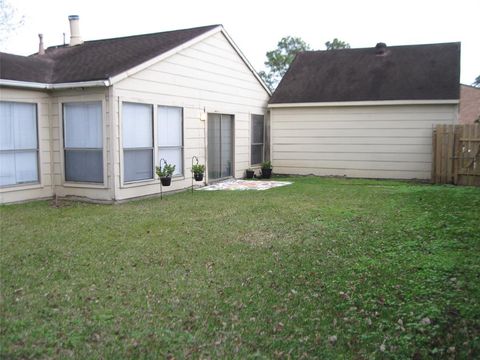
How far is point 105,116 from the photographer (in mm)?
9516

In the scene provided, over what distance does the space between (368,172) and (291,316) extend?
11.6m

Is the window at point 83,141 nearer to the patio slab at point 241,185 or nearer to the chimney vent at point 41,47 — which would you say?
the patio slab at point 241,185

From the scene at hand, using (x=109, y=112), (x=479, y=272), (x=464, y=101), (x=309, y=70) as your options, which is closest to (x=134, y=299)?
(x=479, y=272)

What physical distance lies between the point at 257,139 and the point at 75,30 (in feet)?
21.8

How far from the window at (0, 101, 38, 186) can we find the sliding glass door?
15.8 ft

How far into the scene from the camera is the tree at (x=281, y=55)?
39.4m

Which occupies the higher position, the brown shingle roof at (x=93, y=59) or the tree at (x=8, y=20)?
the tree at (x=8, y=20)

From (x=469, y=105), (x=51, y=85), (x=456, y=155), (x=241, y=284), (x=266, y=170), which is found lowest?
(x=241, y=284)

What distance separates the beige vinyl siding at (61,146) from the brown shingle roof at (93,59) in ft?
1.05

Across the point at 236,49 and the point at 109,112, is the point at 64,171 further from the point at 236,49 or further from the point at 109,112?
the point at 236,49

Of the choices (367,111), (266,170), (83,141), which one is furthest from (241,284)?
(367,111)

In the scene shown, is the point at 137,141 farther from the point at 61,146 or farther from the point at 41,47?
the point at 41,47

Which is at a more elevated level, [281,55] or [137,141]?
[281,55]

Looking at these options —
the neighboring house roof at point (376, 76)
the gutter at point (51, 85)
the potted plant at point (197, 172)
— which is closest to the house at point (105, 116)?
the gutter at point (51, 85)
